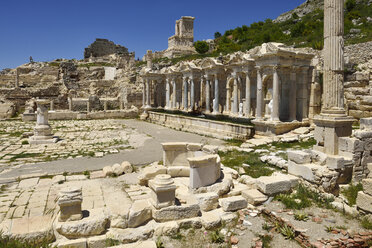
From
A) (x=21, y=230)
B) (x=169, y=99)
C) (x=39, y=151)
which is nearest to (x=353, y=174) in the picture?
(x=21, y=230)

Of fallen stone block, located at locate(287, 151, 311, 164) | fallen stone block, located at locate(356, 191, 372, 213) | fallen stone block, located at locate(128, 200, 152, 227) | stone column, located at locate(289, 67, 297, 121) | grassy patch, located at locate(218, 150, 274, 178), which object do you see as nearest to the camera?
fallen stone block, located at locate(128, 200, 152, 227)

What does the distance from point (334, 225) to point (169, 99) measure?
23511 mm

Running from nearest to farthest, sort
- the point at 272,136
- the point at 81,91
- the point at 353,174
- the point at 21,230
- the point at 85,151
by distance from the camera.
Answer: the point at 21,230, the point at 353,174, the point at 85,151, the point at 272,136, the point at 81,91

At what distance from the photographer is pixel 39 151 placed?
503 inches

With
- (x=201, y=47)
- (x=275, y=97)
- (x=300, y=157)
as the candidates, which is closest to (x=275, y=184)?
(x=300, y=157)

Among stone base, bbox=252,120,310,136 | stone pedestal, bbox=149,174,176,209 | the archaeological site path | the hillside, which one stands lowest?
the archaeological site path

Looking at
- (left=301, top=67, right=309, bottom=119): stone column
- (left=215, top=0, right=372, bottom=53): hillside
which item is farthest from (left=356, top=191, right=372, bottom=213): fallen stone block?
(left=215, top=0, right=372, bottom=53): hillside

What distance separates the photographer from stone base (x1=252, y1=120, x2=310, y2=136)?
14000 mm

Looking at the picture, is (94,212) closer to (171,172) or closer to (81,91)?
(171,172)

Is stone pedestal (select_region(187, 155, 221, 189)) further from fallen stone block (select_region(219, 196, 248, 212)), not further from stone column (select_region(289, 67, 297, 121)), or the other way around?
stone column (select_region(289, 67, 297, 121))

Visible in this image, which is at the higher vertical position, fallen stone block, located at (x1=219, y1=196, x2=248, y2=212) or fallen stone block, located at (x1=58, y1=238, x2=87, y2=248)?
fallen stone block, located at (x1=219, y1=196, x2=248, y2=212)

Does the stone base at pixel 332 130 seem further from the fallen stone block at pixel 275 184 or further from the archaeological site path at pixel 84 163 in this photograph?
the archaeological site path at pixel 84 163

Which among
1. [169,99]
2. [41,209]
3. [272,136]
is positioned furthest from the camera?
[169,99]

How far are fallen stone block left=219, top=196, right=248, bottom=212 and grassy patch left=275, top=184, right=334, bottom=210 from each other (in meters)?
1.02
